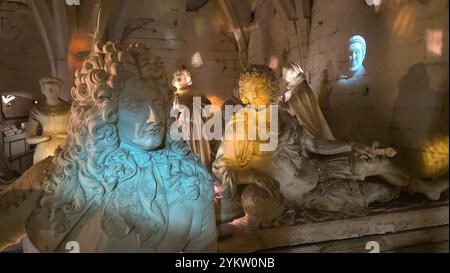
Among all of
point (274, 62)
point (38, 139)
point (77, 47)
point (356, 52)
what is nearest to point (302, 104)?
point (356, 52)

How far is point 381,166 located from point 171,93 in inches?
79.1

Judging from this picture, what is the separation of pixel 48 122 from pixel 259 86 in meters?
2.19

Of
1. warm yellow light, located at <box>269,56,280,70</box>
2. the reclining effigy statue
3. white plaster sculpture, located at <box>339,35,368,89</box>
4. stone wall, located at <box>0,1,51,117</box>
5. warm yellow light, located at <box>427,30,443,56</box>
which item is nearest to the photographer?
warm yellow light, located at <box>427,30,443,56</box>

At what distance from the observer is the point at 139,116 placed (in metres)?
1.62

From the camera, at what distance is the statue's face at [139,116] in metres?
1.61

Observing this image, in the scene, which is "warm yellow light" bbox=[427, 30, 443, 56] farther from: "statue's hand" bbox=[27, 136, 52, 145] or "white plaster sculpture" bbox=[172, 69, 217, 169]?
"statue's hand" bbox=[27, 136, 52, 145]

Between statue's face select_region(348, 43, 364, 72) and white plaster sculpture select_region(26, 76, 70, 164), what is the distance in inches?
158

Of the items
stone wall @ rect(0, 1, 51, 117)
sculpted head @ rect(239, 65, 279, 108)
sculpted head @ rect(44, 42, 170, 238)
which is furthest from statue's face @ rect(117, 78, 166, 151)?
stone wall @ rect(0, 1, 51, 117)

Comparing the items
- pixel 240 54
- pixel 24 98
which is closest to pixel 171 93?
pixel 24 98

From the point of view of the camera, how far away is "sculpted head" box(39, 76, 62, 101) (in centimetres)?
351

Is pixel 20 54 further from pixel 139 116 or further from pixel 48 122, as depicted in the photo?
pixel 139 116

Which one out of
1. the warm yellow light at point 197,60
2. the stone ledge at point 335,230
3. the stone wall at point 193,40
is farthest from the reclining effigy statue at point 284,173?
the warm yellow light at point 197,60

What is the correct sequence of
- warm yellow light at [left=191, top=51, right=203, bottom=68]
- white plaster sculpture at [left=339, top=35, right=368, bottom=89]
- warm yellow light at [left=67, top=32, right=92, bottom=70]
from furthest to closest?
warm yellow light at [left=191, top=51, right=203, bottom=68]
warm yellow light at [left=67, top=32, right=92, bottom=70]
white plaster sculpture at [left=339, top=35, right=368, bottom=89]
